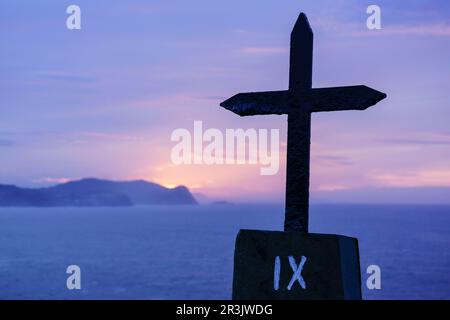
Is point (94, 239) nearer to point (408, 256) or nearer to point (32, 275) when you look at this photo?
point (32, 275)

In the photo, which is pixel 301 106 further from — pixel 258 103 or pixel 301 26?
pixel 301 26

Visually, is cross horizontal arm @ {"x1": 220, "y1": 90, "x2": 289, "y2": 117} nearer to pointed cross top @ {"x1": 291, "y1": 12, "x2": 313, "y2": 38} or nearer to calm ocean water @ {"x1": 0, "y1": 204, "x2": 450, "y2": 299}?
pointed cross top @ {"x1": 291, "y1": 12, "x2": 313, "y2": 38}

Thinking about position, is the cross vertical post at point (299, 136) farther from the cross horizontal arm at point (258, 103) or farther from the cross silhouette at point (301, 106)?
the cross horizontal arm at point (258, 103)

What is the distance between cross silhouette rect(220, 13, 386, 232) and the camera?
5977mm

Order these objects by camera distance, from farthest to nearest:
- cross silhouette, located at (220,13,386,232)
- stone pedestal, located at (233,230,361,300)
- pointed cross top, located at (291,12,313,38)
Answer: pointed cross top, located at (291,12,313,38) < cross silhouette, located at (220,13,386,232) < stone pedestal, located at (233,230,361,300)

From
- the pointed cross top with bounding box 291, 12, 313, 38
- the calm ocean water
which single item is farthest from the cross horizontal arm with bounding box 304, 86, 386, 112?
the calm ocean water

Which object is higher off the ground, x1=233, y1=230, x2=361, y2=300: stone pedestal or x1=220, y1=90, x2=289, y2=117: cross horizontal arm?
x1=220, y1=90, x2=289, y2=117: cross horizontal arm

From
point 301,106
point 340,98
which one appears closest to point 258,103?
point 301,106

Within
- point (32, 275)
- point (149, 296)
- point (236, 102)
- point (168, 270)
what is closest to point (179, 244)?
point (168, 270)

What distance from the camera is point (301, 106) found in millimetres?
6117

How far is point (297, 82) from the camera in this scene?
6.16 m

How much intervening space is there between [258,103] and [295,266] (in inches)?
65.8

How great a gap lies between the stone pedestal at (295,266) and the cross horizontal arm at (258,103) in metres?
1.22
